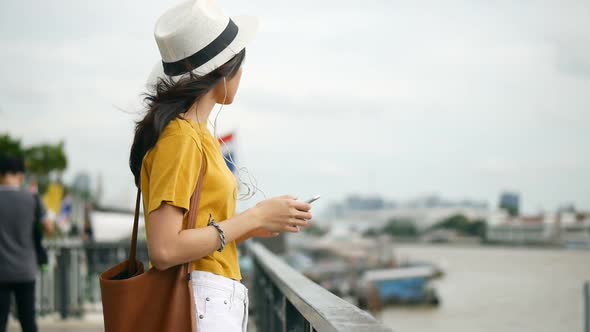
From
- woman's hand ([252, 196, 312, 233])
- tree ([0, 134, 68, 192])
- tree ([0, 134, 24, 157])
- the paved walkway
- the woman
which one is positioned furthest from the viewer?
tree ([0, 134, 68, 192])

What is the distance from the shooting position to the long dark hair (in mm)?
2107

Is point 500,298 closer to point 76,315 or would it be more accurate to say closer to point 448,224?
point 76,315

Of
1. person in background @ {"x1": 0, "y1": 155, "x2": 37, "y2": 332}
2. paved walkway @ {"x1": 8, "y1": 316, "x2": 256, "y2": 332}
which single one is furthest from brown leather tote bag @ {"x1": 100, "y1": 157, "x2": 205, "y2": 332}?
paved walkway @ {"x1": 8, "y1": 316, "x2": 256, "y2": 332}

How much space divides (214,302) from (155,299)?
0.14 meters

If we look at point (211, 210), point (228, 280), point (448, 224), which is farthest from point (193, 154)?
point (448, 224)

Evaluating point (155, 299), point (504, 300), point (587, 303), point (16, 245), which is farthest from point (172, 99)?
point (504, 300)

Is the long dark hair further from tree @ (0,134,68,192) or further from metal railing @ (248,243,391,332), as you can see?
tree @ (0,134,68,192)

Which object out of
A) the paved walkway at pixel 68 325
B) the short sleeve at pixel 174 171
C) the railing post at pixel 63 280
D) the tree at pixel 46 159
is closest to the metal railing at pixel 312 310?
the short sleeve at pixel 174 171

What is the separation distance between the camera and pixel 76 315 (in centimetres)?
992

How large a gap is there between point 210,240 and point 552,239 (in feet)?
555

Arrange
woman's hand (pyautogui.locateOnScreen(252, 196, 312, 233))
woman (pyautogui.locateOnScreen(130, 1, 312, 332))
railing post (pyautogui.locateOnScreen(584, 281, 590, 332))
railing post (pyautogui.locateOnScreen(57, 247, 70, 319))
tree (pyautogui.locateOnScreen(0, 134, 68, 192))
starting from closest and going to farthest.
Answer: woman (pyautogui.locateOnScreen(130, 1, 312, 332)), woman's hand (pyautogui.locateOnScreen(252, 196, 312, 233)), railing post (pyautogui.locateOnScreen(57, 247, 70, 319)), railing post (pyautogui.locateOnScreen(584, 281, 590, 332)), tree (pyautogui.locateOnScreen(0, 134, 68, 192))

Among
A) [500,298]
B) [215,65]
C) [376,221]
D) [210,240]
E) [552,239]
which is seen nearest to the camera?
[210,240]

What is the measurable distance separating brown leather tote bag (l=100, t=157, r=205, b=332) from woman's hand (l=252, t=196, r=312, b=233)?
0.56 feet

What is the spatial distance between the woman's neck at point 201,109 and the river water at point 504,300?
25.9m
